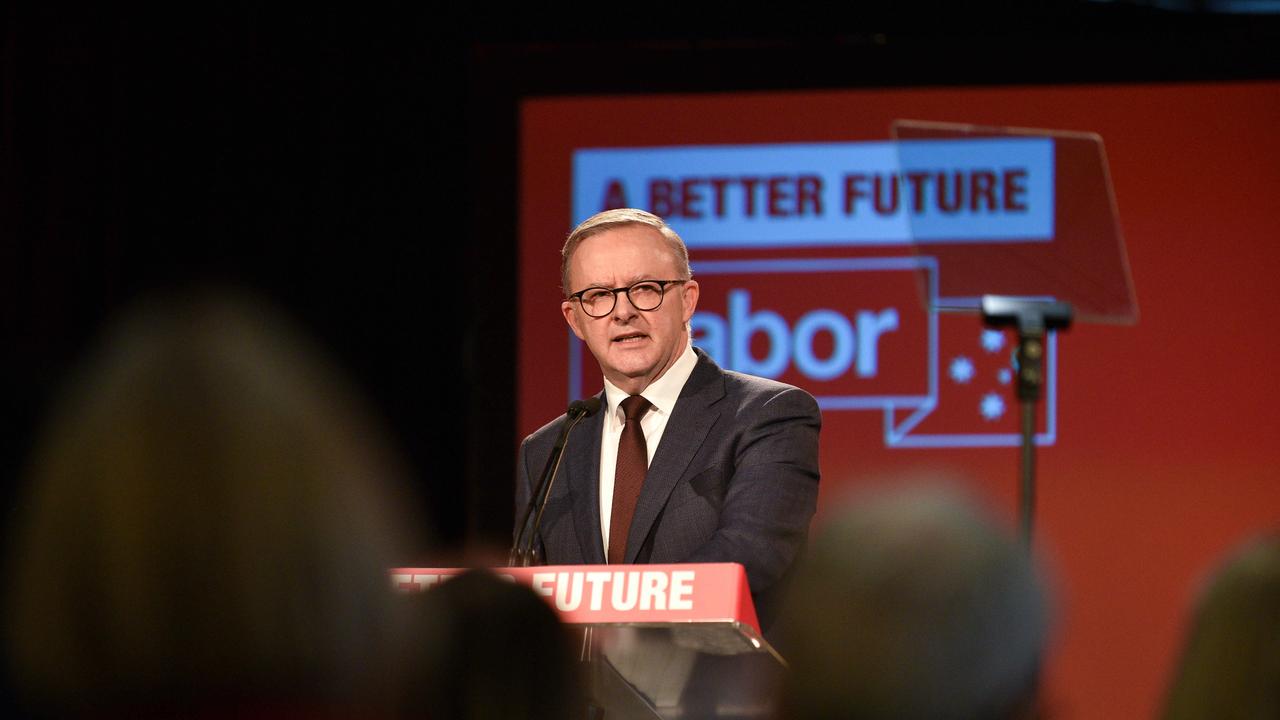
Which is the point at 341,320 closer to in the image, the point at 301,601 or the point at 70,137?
the point at 70,137

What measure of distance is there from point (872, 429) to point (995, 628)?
4.77m

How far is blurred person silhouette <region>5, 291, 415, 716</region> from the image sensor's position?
0.87m

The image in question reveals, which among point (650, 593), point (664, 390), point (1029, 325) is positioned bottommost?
point (650, 593)

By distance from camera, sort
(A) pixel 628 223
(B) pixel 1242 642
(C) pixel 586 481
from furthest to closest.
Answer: (A) pixel 628 223, (C) pixel 586 481, (B) pixel 1242 642

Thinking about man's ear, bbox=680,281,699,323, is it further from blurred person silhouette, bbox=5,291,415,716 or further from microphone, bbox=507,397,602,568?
blurred person silhouette, bbox=5,291,415,716

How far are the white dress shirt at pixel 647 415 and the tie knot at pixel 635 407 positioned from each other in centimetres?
1

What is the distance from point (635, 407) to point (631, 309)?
0.22 meters

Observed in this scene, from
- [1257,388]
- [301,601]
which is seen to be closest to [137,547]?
[301,601]

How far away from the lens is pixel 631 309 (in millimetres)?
3320

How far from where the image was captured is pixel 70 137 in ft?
18.4

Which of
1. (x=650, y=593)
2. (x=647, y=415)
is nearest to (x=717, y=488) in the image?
(x=647, y=415)

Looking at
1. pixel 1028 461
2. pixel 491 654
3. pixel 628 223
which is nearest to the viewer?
pixel 491 654

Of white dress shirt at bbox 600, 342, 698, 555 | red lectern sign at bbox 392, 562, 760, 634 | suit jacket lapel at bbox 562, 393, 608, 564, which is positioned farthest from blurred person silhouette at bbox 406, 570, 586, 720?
white dress shirt at bbox 600, 342, 698, 555

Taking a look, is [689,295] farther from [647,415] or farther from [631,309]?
[647,415]
